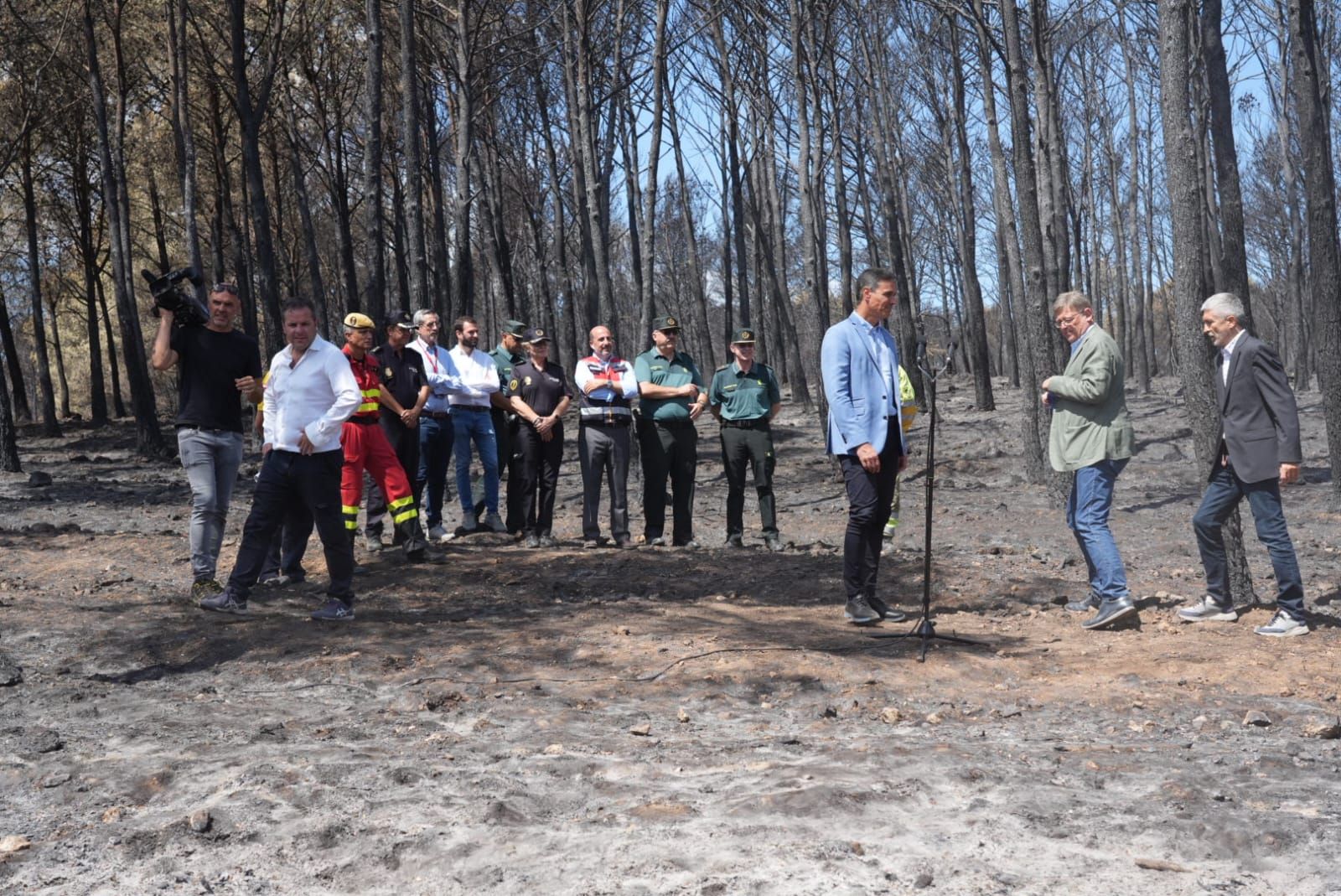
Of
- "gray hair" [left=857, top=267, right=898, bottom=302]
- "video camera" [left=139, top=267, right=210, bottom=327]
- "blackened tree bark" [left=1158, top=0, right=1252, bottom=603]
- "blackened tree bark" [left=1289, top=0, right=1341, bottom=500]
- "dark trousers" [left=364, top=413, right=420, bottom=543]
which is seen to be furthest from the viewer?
"blackened tree bark" [left=1289, top=0, right=1341, bottom=500]

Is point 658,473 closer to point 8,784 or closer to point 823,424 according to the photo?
point 8,784

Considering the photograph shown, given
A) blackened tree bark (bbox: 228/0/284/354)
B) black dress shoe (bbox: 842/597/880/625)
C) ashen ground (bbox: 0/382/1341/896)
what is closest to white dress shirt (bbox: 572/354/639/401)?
ashen ground (bbox: 0/382/1341/896)

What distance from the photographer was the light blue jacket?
7.01m

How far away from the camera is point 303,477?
23.7 feet

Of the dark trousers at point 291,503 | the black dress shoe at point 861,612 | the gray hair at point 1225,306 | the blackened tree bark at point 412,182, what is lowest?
the black dress shoe at point 861,612

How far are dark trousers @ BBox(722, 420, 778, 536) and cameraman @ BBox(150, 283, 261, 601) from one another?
13.6ft

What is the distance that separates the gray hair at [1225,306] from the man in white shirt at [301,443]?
516 cm

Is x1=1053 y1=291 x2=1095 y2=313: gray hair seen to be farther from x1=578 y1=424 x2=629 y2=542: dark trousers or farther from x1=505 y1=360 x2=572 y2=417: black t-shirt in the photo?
x1=505 y1=360 x2=572 y2=417: black t-shirt

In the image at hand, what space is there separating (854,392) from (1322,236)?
847cm

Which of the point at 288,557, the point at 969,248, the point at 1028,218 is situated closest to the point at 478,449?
the point at 288,557

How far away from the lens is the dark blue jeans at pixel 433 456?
34.3 ft

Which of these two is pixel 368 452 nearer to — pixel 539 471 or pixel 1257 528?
pixel 539 471

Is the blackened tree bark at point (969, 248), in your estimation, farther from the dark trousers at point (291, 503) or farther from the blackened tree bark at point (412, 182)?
the dark trousers at point (291, 503)

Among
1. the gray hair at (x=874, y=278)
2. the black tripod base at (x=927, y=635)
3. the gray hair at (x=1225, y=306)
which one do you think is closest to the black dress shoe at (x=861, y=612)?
the black tripod base at (x=927, y=635)
